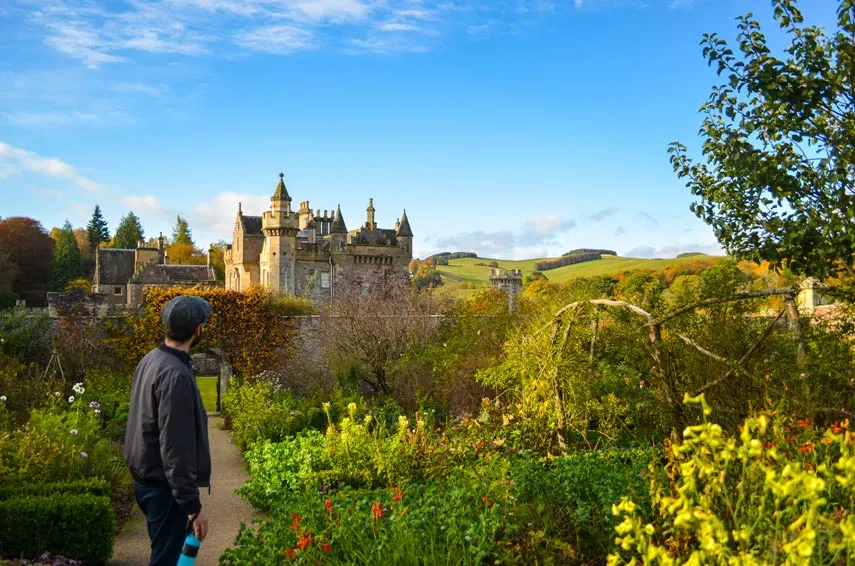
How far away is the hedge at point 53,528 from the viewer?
6.39 meters

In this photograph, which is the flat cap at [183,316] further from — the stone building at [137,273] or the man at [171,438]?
the stone building at [137,273]

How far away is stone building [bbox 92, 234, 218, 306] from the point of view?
4516 centimetres

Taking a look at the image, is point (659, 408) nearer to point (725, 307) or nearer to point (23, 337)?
point (725, 307)

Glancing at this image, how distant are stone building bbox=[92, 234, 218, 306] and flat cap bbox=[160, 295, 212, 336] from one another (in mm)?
42543

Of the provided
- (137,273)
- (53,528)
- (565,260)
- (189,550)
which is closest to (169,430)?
(189,550)

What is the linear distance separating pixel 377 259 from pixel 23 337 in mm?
23237

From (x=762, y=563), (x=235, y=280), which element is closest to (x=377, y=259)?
(x=235, y=280)

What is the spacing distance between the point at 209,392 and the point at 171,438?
21.2m

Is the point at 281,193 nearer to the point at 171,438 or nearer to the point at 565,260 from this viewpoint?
the point at 171,438

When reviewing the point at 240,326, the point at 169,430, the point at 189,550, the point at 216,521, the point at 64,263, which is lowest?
the point at 216,521

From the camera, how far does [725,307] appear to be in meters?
8.91

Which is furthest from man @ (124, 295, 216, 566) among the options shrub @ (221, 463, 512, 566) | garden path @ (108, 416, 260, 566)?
garden path @ (108, 416, 260, 566)

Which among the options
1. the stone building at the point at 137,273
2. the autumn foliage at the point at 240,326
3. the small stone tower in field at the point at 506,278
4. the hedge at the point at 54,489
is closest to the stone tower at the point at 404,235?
the small stone tower in field at the point at 506,278

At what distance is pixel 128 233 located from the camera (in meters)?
71.3
